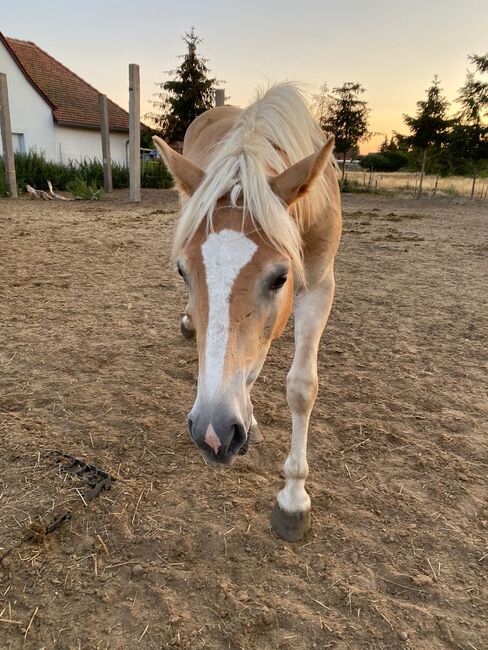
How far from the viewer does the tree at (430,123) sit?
62.2 ft

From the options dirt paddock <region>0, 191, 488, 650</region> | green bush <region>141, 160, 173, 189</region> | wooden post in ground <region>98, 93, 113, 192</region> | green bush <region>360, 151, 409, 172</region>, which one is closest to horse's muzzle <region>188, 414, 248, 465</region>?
dirt paddock <region>0, 191, 488, 650</region>

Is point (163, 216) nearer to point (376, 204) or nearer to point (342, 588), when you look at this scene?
point (376, 204)

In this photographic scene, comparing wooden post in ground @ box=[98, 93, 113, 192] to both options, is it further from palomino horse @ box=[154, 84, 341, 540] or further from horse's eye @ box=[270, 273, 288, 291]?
horse's eye @ box=[270, 273, 288, 291]

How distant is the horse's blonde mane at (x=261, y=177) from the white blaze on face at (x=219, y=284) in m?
0.10

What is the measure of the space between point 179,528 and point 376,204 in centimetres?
1582

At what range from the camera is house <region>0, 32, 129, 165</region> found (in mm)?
20453

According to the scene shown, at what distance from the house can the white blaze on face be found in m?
21.3

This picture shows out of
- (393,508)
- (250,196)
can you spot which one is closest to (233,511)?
(393,508)

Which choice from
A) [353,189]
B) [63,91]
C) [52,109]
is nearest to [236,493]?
[353,189]

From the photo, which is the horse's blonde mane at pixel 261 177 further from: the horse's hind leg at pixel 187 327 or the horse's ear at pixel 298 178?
the horse's hind leg at pixel 187 327

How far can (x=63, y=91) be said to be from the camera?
2294cm

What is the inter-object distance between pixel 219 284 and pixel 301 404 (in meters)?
1.00

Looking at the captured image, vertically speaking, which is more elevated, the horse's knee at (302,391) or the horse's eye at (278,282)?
the horse's eye at (278,282)

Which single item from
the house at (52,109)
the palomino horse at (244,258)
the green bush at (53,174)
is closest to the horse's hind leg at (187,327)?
the palomino horse at (244,258)
